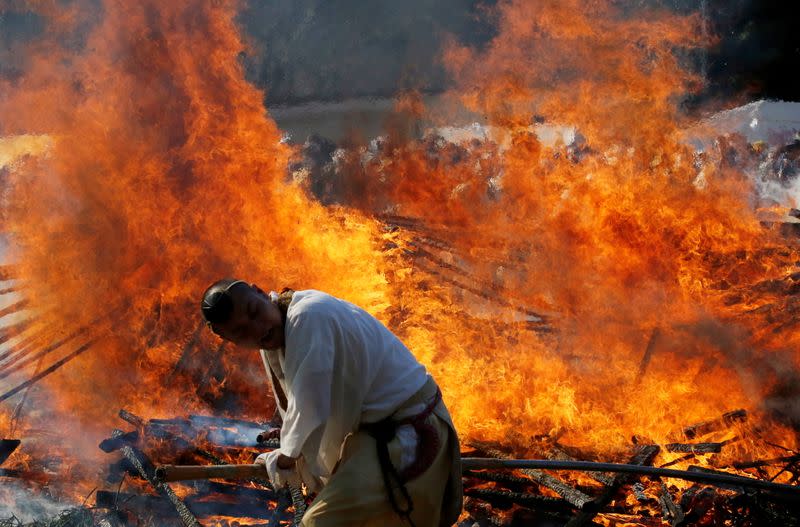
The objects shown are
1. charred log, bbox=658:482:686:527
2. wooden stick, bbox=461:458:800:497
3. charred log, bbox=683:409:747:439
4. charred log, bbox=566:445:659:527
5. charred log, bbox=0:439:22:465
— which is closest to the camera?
wooden stick, bbox=461:458:800:497

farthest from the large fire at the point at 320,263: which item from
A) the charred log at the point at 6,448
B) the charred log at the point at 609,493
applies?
the charred log at the point at 6,448

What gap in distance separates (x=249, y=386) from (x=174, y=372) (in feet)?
2.88

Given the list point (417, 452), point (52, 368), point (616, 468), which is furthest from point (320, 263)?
point (417, 452)

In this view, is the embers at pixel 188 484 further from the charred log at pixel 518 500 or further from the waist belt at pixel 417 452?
the waist belt at pixel 417 452

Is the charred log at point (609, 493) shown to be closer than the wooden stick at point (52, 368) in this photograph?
Yes

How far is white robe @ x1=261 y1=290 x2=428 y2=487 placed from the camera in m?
2.82

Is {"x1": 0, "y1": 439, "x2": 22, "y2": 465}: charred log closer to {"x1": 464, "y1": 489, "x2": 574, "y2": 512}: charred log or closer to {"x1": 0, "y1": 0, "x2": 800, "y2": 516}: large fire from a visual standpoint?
{"x1": 0, "y1": 0, "x2": 800, "y2": 516}: large fire

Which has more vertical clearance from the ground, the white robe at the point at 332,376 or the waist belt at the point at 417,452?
the white robe at the point at 332,376

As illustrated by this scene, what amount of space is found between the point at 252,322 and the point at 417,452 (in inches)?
39.6

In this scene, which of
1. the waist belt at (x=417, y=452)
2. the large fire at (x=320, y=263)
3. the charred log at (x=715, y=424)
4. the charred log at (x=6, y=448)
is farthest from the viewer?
the large fire at (x=320, y=263)

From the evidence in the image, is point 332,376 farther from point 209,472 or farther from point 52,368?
point 52,368

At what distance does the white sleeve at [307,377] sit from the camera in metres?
2.81

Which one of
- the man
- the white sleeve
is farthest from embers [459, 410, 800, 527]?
the white sleeve

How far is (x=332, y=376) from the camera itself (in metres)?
2.87
